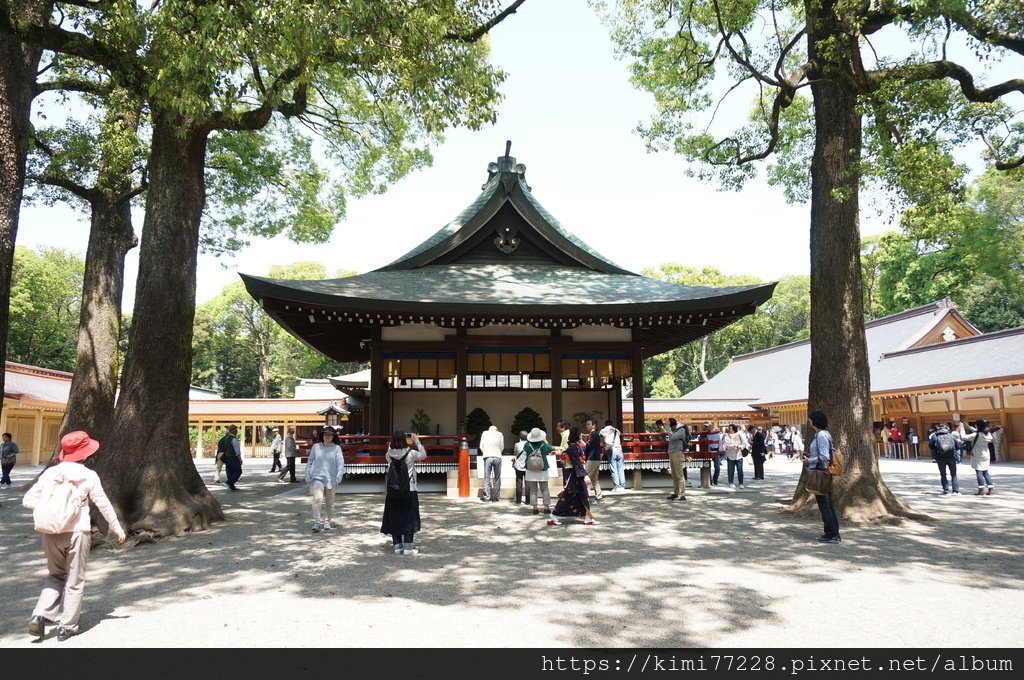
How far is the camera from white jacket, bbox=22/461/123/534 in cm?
508

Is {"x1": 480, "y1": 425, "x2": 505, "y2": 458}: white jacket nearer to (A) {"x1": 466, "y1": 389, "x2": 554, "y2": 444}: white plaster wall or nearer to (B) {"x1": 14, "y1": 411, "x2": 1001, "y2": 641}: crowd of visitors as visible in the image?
(B) {"x1": 14, "y1": 411, "x2": 1001, "y2": 641}: crowd of visitors

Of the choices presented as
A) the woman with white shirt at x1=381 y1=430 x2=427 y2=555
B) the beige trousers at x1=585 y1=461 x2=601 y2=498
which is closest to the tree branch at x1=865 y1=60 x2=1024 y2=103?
the beige trousers at x1=585 y1=461 x2=601 y2=498

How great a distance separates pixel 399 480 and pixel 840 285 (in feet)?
27.3

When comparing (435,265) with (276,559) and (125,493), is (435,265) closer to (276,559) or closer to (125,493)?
(125,493)

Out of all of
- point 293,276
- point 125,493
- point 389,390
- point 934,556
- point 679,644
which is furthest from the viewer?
point 293,276

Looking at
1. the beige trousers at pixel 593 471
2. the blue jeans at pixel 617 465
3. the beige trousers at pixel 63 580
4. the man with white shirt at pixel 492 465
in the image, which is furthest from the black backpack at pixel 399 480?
the blue jeans at pixel 617 465

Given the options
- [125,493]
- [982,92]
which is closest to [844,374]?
[982,92]

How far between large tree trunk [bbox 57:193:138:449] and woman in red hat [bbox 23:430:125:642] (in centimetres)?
1107

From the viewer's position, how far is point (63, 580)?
5109 mm

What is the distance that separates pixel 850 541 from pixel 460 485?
8079mm

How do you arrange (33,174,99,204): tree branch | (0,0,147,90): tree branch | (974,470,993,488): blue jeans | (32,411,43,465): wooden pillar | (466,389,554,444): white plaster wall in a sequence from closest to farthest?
(0,0,147,90): tree branch < (974,470,993,488): blue jeans < (33,174,99,204): tree branch < (466,389,554,444): white plaster wall < (32,411,43,465): wooden pillar

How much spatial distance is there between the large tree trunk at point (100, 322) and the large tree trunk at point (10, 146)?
314 inches

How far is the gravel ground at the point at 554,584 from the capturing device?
4973 millimetres

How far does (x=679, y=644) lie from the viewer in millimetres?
4738
